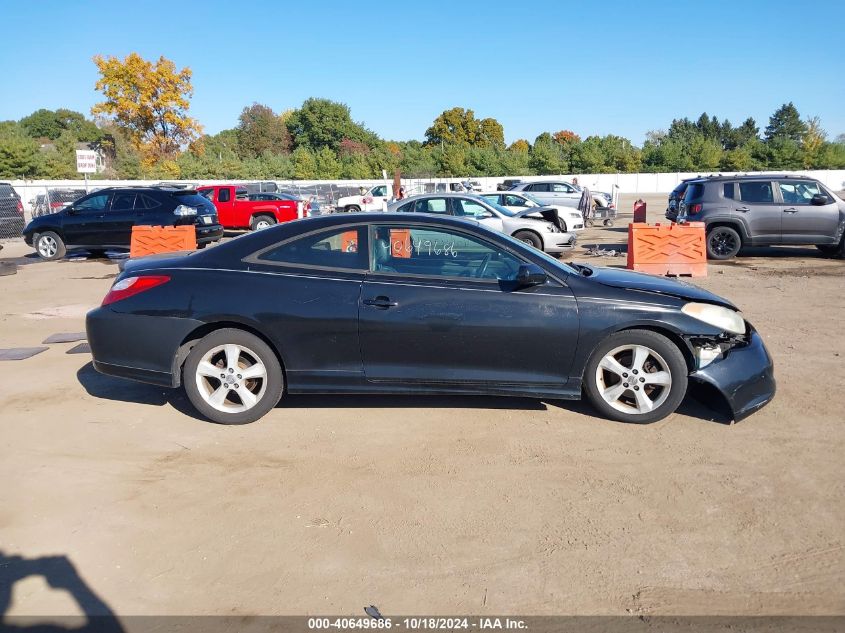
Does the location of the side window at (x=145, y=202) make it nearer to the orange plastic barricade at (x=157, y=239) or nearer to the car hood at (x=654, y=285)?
the orange plastic barricade at (x=157, y=239)

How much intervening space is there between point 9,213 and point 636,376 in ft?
70.7

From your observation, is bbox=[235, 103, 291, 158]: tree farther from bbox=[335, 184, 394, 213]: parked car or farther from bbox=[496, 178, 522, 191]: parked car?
bbox=[335, 184, 394, 213]: parked car

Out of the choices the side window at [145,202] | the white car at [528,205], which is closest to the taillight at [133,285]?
the side window at [145,202]

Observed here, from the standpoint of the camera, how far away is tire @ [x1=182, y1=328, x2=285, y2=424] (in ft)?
16.4

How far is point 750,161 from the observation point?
66500 millimetres

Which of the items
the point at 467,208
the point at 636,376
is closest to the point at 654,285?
the point at 636,376

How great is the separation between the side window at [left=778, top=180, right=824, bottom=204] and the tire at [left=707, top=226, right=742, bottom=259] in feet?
4.17

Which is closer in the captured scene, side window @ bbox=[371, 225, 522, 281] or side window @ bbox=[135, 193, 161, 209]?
side window @ bbox=[371, 225, 522, 281]

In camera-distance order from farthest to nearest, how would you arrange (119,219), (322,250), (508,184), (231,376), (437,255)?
(508,184), (119,219), (437,255), (322,250), (231,376)

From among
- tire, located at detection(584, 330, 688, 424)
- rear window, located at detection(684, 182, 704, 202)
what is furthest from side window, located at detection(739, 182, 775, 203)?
tire, located at detection(584, 330, 688, 424)

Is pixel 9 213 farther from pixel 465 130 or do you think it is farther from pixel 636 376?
pixel 465 130

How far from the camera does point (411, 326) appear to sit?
15.9 feet

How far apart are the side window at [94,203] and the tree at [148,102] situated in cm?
4430

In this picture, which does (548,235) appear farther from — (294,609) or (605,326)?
(294,609)
